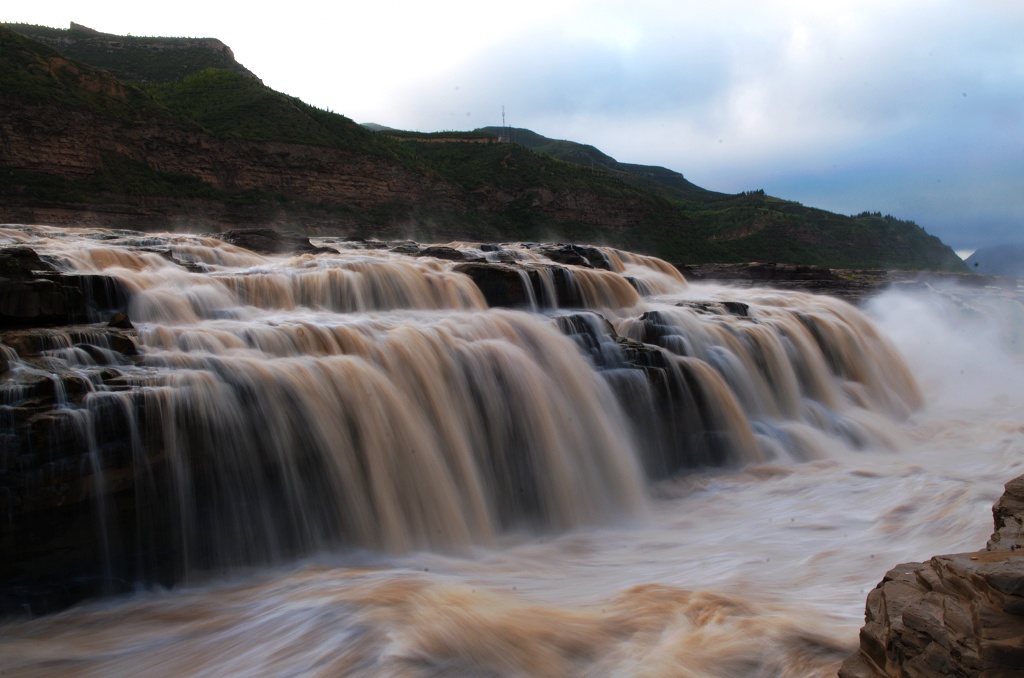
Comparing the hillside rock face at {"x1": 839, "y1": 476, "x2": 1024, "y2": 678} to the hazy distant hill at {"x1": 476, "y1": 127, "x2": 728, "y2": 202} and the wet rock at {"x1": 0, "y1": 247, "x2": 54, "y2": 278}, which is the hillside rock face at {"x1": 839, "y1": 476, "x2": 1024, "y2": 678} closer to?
the wet rock at {"x1": 0, "y1": 247, "x2": 54, "y2": 278}

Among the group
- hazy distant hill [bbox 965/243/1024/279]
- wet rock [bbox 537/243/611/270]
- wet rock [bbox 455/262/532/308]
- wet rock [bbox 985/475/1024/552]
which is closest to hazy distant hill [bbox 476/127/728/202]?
hazy distant hill [bbox 965/243/1024/279]

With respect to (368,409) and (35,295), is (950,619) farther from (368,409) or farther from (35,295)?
(35,295)

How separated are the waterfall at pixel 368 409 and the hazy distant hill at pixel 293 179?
80.6 ft

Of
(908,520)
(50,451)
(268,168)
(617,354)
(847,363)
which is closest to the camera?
(50,451)

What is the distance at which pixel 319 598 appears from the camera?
5.07m

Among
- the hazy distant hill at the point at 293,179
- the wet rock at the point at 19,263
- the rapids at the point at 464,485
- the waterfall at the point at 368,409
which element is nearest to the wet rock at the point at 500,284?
the waterfall at the point at 368,409

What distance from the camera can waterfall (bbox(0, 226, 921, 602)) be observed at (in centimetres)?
549

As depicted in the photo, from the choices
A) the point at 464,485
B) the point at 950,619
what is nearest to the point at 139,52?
the point at 464,485

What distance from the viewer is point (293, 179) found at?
4450 cm

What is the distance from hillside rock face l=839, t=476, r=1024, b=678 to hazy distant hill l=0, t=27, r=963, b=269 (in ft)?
118

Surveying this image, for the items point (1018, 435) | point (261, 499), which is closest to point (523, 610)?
point (261, 499)

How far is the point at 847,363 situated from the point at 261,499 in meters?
12.1

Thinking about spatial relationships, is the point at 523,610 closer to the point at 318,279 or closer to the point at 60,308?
the point at 60,308

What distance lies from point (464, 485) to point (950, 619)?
16.8ft
